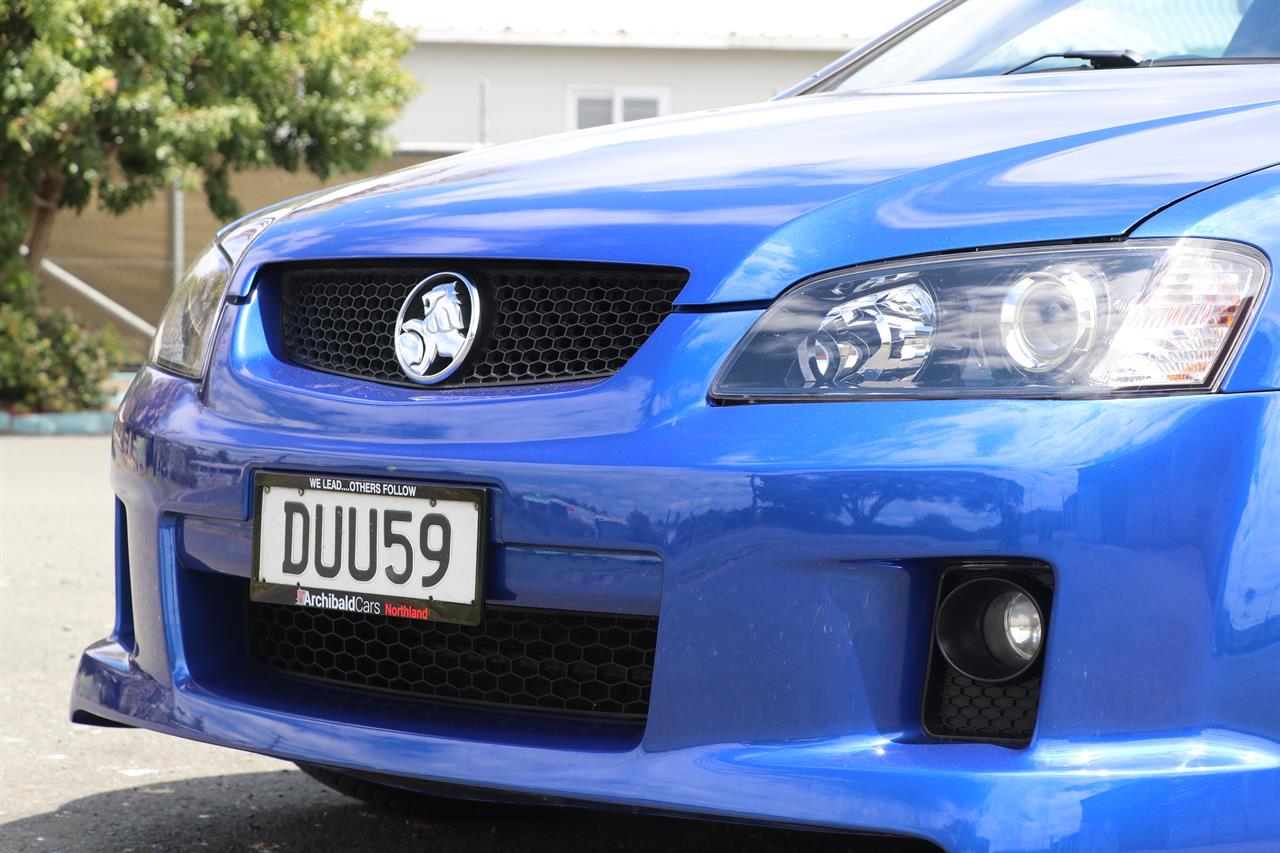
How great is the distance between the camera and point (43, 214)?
1214cm

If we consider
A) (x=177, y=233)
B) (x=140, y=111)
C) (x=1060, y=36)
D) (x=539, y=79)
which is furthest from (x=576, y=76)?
(x=1060, y=36)

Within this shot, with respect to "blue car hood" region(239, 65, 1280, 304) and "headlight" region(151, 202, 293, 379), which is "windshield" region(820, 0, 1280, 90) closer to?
"blue car hood" region(239, 65, 1280, 304)

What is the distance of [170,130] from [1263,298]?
10.6 metres

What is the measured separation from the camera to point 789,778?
5.81 ft

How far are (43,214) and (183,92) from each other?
4.64 feet

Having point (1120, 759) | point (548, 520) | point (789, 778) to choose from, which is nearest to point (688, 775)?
point (789, 778)

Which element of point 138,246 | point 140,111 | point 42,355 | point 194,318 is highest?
point 140,111

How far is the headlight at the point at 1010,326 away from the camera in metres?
1.73

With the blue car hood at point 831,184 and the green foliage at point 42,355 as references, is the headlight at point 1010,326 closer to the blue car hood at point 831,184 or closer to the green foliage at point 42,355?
the blue car hood at point 831,184

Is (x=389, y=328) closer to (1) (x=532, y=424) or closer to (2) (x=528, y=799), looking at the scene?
(1) (x=532, y=424)

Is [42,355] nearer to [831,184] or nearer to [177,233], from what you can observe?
[177,233]

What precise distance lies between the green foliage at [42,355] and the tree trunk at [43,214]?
0.33m

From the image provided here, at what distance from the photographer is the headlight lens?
240 cm

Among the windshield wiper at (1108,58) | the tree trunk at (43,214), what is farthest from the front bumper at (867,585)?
the tree trunk at (43,214)
